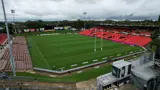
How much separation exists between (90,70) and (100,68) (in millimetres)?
1845

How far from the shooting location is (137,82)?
49.7ft

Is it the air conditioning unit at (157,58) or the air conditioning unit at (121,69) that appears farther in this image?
the air conditioning unit at (157,58)

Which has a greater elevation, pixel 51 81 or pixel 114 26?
pixel 114 26

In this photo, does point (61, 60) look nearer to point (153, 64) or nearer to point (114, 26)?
point (153, 64)

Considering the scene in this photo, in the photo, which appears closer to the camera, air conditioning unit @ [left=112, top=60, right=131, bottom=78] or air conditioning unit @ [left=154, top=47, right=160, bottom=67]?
air conditioning unit @ [left=112, top=60, right=131, bottom=78]

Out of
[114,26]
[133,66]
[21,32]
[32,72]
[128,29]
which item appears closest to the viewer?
[133,66]

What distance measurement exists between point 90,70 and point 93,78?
2.72 meters

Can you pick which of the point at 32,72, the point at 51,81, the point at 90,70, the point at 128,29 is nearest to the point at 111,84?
the point at 90,70

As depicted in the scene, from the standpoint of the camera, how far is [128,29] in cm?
5678

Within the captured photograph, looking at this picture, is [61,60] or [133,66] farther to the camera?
[61,60]

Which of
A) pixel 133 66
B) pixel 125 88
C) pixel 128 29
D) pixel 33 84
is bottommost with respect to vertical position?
pixel 125 88

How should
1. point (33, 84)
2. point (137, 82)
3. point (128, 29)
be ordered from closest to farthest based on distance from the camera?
point (33, 84)
point (137, 82)
point (128, 29)

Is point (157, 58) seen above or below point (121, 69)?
above

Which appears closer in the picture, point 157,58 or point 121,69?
point 121,69
